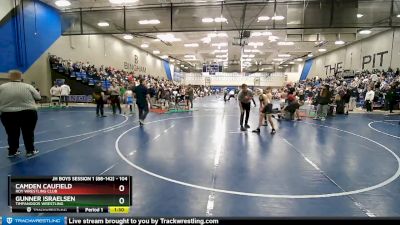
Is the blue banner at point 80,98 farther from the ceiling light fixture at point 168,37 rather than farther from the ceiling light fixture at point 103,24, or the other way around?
the ceiling light fixture at point 168,37

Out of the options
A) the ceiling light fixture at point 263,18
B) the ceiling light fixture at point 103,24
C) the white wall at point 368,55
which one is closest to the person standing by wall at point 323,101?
the ceiling light fixture at point 263,18

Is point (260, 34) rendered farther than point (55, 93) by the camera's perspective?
Yes

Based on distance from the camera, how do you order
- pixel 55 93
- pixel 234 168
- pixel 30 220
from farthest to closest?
pixel 55 93 → pixel 234 168 → pixel 30 220

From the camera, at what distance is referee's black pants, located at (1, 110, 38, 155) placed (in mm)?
5564

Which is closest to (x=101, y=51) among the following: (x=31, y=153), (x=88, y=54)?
(x=88, y=54)

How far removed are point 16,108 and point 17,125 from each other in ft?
1.31

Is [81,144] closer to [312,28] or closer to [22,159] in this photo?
[22,159]

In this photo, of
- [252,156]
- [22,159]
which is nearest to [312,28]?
[252,156]
